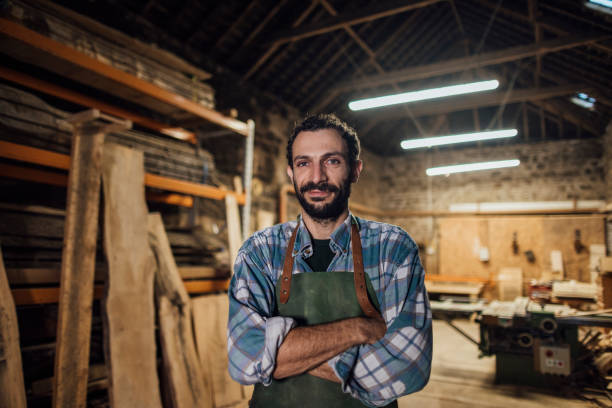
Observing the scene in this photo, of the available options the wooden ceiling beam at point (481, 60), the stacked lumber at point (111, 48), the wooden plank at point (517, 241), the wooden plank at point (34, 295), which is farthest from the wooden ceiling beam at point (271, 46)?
the wooden plank at point (517, 241)

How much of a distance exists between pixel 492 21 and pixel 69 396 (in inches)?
338

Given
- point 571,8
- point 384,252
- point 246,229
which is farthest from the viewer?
point 571,8

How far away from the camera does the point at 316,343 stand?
4.64ft

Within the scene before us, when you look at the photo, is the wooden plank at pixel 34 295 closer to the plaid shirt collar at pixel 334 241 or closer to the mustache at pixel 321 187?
the plaid shirt collar at pixel 334 241

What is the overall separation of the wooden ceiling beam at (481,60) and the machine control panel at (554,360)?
453cm

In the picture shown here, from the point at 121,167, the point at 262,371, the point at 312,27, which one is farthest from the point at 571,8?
the point at 262,371

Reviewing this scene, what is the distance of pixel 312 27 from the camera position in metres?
6.30

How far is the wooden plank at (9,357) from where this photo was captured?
86.0 inches

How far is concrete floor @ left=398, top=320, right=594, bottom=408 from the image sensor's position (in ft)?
14.1

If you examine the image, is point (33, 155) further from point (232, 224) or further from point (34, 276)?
point (232, 224)

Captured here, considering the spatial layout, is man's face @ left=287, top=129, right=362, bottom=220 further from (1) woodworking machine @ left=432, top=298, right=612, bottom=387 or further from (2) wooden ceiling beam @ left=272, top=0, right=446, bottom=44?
(2) wooden ceiling beam @ left=272, top=0, right=446, bottom=44

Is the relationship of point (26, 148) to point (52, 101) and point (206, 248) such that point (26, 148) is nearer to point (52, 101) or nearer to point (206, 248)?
point (52, 101)

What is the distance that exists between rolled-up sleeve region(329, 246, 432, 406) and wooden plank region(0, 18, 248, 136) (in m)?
2.85

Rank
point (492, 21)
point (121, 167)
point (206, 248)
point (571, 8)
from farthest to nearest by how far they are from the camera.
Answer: point (492, 21), point (571, 8), point (206, 248), point (121, 167)
